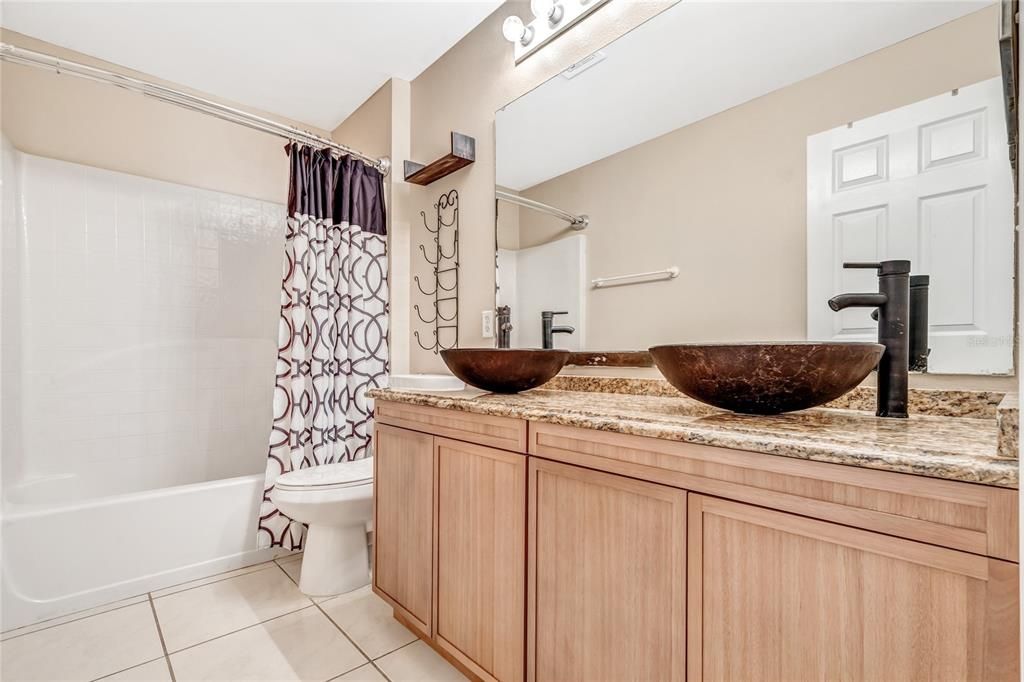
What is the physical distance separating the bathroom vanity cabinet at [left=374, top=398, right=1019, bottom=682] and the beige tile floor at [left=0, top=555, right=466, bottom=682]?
25 cm

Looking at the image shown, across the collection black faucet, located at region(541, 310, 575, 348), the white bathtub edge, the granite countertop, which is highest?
black faucet, located at region(541, 310, 575, 348)

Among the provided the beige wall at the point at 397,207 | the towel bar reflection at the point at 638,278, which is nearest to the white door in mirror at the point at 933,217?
the towel bar reflection at the point at 638,278

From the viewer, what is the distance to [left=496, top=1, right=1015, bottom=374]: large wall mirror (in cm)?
101

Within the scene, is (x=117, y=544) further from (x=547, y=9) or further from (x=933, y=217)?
(x=933, y=217)

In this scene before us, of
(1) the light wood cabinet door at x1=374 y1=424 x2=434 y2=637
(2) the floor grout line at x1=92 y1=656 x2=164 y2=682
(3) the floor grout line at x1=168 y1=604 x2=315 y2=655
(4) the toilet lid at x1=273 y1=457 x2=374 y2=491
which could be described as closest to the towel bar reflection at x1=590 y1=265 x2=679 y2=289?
(1) the light wood cabinet door at x1=374 y1=424 x2=434 y2=637

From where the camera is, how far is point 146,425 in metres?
2.57

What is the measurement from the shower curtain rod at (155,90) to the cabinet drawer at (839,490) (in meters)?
2.04

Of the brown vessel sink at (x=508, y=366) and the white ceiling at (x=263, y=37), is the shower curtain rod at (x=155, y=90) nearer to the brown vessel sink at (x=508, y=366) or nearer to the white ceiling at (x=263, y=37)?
the white ceiling at (x=263, y=37)

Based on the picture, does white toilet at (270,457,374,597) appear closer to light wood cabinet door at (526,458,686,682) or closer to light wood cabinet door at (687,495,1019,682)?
light wood cabinet door at (526,458,686,682)

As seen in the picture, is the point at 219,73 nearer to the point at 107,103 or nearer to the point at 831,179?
the point at 107,103

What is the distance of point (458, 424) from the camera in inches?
55.8

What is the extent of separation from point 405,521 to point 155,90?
1.87 metres

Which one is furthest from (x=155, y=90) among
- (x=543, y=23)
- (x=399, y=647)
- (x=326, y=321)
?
(x=399, y=647)

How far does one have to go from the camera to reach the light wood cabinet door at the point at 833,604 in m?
0.62
